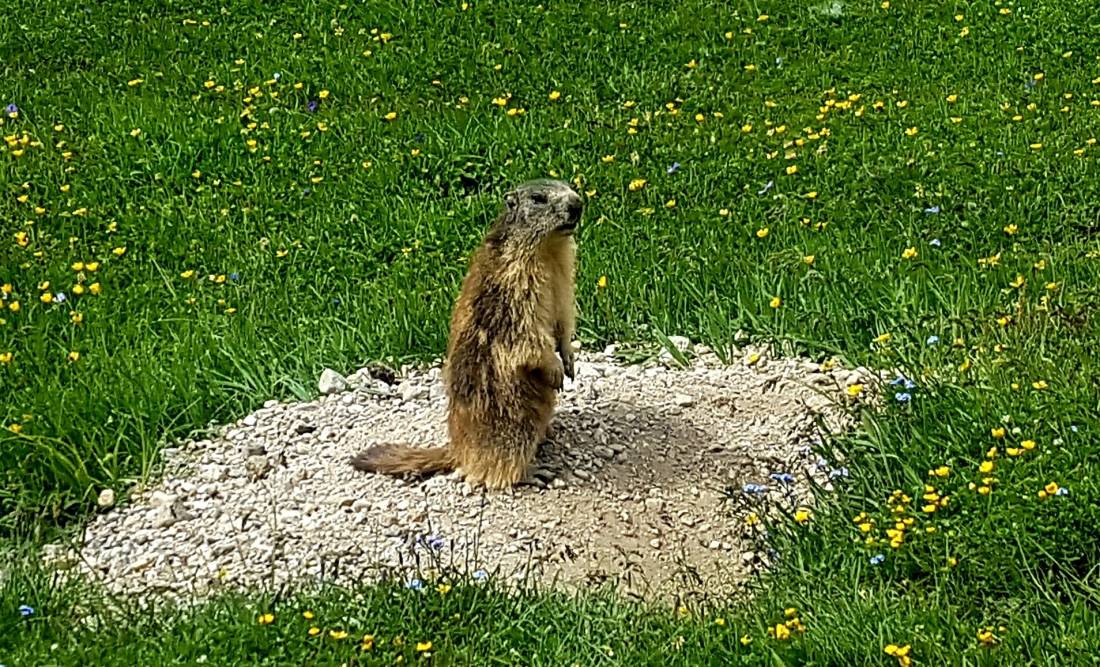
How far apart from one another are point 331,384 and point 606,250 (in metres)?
1.82

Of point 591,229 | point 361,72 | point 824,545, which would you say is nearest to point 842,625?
point 824,545

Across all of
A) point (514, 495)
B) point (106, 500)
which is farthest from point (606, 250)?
point (106, 500)

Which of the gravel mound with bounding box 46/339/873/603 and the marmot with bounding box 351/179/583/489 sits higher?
the marmot with bounding box 351/179/583/489

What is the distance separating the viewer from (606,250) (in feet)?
27.2

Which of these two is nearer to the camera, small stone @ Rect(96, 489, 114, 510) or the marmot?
the marmot

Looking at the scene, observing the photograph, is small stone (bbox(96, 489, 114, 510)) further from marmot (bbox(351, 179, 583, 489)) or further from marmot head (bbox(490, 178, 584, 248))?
marmot head (bbox(490, 178, 584, 248))

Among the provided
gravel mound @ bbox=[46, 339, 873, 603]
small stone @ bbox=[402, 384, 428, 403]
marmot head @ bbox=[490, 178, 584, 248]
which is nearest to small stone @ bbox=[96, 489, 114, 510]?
gravel mound @ bbox=[46, 339, 873, 603]

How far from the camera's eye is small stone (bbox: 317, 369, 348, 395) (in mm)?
7102

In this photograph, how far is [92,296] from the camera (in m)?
8.29

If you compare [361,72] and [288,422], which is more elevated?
[361,72]

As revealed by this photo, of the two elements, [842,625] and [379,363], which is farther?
[379,363]

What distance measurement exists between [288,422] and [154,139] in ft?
11.5

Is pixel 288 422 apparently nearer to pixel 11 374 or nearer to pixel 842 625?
pixel 11 374

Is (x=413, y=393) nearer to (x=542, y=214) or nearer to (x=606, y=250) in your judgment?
(x=542, y=214)
